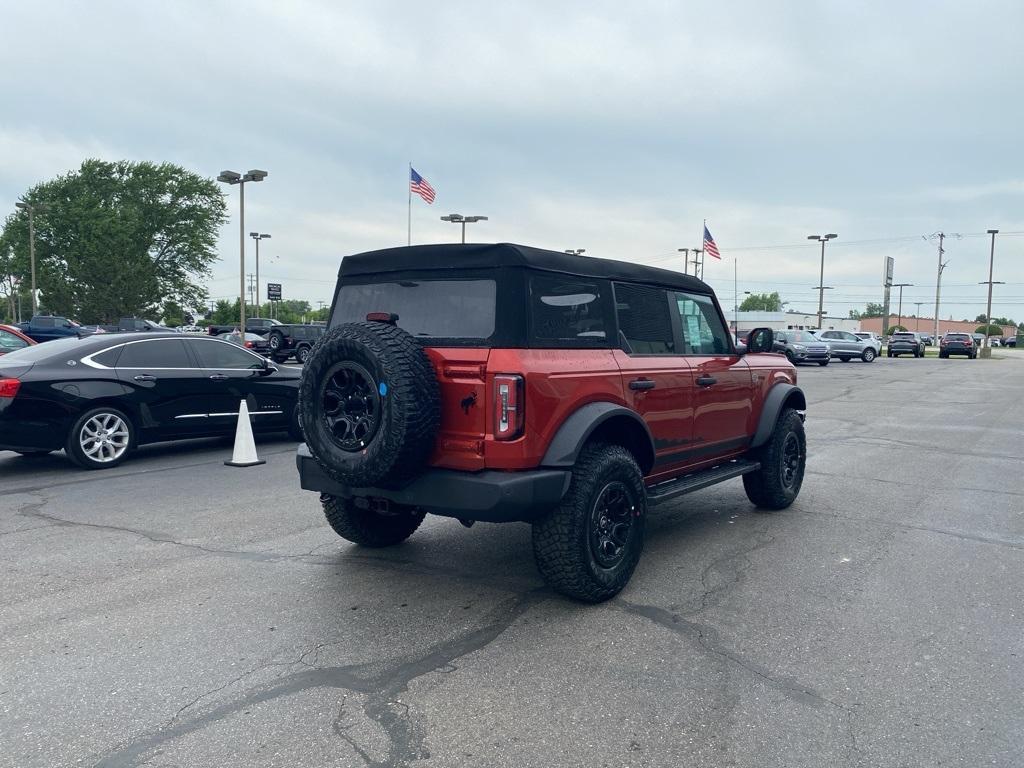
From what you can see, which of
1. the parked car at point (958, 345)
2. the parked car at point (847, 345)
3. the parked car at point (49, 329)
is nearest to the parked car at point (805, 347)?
the parked car at point (847, 345)

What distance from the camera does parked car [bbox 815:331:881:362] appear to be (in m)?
40.8

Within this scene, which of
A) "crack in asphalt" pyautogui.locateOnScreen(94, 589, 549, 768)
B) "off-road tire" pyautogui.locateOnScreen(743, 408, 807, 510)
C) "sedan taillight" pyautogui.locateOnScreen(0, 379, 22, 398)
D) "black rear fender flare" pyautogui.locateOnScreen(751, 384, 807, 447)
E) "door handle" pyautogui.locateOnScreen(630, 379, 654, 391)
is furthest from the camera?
"sedan taillight" pyautogui.locateOnScreen(0, 379, 22, 398)

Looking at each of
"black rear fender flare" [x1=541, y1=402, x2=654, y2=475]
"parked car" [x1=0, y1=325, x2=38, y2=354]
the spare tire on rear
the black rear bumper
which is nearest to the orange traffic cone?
the spare tire on rear

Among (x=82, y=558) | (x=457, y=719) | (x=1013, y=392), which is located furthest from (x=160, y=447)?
(x=1013, y=392)

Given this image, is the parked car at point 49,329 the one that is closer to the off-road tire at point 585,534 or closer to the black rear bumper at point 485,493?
the black rear bumper at point 485,493

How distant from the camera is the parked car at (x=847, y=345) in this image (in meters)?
40.8

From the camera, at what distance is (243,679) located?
3.39m

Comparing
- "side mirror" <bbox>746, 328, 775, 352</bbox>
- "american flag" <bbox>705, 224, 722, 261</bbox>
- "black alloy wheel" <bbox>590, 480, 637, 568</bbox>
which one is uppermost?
"american flag" <bbox>705, 224, 722, 261</bbox>

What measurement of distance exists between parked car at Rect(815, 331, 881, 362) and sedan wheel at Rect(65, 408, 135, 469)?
1482 inches

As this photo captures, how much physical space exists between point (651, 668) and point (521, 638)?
67cm

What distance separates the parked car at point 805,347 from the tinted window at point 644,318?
33977mm

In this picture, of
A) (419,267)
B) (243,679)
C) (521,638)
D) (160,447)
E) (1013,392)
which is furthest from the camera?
(1013,392)

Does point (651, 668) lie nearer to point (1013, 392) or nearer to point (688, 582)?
point (688, 582)

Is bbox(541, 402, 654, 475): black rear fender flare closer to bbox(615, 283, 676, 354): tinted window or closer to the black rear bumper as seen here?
the black rear bumper
